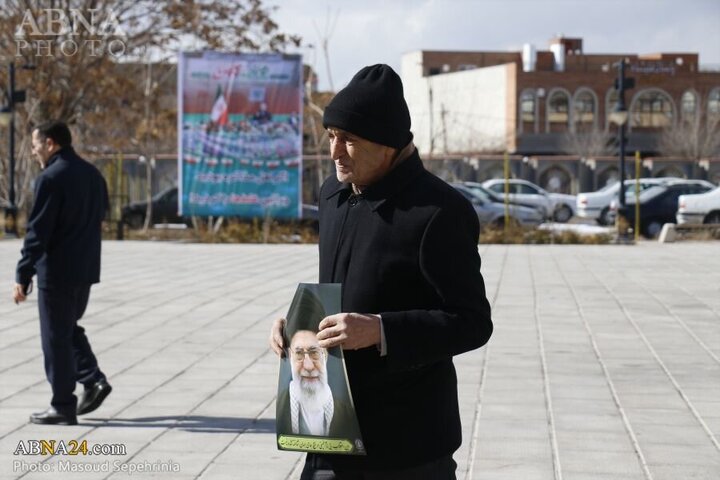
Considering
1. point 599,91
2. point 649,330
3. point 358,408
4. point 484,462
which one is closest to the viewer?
point 358,408

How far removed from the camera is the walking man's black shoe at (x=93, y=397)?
292 inches

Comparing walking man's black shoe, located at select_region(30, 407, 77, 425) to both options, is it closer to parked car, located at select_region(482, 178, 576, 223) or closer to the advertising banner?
the advertising banner

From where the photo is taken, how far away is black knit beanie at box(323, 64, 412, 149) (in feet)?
10.6

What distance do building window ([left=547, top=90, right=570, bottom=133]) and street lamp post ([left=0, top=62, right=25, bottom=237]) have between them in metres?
60.3

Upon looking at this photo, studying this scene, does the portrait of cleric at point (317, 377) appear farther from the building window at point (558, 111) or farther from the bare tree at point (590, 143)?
the building window at point (558, 111)

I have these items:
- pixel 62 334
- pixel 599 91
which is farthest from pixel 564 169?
pixel 62 334

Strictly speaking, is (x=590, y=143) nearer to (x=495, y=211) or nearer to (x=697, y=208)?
(x=697, y=208)

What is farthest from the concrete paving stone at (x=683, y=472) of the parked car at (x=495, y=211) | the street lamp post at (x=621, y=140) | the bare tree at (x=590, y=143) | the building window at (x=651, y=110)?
the building window at (x=651, y=110)

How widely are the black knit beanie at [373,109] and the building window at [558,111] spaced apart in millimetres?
83574

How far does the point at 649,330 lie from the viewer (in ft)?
38.2

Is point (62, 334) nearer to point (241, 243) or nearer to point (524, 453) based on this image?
point (524, 453)

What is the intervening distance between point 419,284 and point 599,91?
3352 inches

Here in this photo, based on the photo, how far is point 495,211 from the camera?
31062 millimetres

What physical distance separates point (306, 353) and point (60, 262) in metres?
4.18
